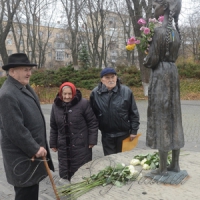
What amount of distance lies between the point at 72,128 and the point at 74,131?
0.16 feet

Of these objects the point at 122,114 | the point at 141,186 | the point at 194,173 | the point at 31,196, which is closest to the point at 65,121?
the point at 122,114

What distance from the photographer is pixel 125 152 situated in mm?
3912

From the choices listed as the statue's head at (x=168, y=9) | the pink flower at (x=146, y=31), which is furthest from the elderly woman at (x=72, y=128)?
the statue's head at (x=168, y=9)

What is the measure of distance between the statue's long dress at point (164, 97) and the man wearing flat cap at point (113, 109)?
1.00m

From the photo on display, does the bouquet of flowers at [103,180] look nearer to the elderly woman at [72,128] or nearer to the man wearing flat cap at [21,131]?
the man wearing flat cap at [21,131]

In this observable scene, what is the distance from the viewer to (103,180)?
2.93 metres

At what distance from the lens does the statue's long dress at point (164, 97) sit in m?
2.76

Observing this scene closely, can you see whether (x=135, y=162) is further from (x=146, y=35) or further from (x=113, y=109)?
(x=146, y=35)

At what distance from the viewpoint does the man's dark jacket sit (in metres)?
3.81

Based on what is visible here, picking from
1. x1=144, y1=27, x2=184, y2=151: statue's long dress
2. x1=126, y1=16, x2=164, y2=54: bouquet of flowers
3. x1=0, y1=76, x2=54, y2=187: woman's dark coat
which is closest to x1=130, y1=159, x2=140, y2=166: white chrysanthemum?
x1=144, y1=27, x2=184, y2=151: statue's long dress

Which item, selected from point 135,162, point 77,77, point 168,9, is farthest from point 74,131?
point 77,77

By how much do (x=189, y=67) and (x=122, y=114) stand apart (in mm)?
18407

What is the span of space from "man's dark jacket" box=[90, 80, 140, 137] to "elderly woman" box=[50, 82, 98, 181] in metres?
0.16

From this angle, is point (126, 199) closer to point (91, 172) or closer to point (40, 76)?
point (91, 172)
